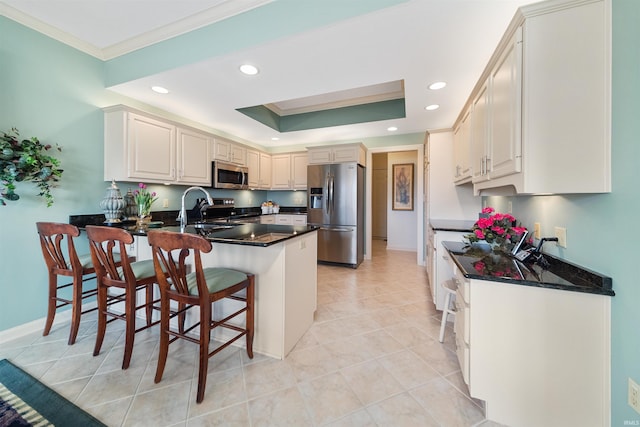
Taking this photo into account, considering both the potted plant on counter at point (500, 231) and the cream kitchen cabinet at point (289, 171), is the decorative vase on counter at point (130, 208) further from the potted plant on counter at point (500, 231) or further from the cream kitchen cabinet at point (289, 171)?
the potted plant on counter at point (500, 231)

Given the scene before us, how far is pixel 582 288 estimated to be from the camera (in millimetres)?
1133

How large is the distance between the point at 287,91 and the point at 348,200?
2094mm

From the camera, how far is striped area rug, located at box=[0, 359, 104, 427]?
4.18 feet

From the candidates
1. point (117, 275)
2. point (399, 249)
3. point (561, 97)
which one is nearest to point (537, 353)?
point (561, 97)

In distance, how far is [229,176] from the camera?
4.03 m

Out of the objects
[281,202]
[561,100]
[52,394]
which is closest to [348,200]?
[281,202]

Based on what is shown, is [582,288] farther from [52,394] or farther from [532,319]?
[52,394]

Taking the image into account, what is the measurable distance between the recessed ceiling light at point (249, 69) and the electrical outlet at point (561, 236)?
2.69 metres

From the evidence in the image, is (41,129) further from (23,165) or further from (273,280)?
(273,280)

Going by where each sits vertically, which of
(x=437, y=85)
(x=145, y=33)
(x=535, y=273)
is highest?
(x=145, y=33)

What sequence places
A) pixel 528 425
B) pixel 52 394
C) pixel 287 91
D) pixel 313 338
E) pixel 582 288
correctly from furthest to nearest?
pixel 287 91, pixel 313 338, pixel 52 394, pixel 528 425, pixel 582 288

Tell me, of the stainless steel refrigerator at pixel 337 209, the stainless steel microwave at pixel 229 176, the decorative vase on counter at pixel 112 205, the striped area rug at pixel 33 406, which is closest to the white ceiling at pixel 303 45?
the stainless steel microwave at pixel 229 176

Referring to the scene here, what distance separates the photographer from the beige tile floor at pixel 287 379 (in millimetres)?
1340

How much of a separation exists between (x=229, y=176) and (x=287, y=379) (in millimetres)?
3244
